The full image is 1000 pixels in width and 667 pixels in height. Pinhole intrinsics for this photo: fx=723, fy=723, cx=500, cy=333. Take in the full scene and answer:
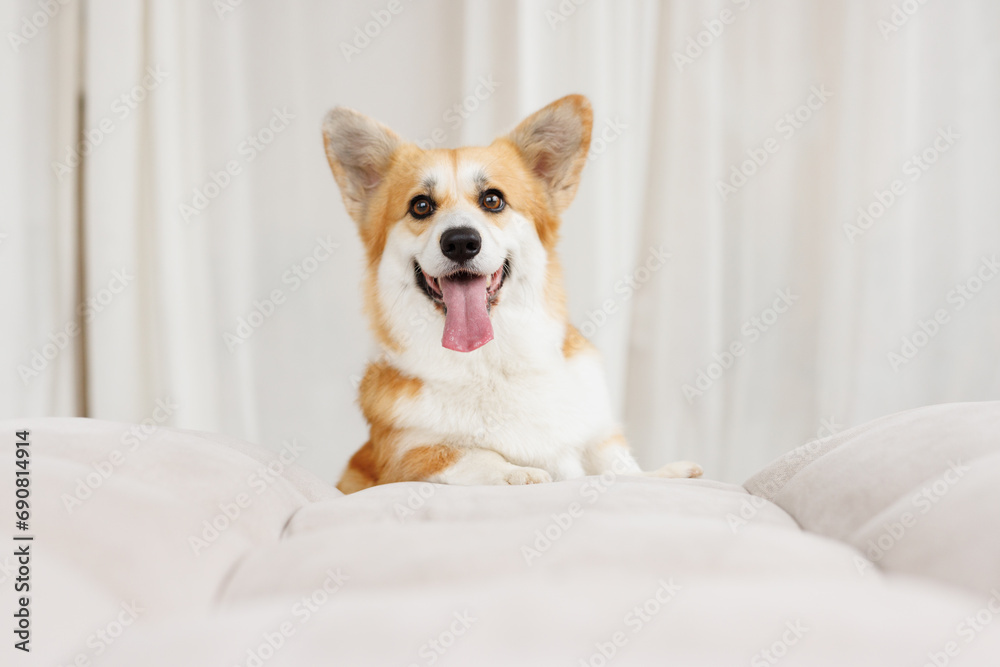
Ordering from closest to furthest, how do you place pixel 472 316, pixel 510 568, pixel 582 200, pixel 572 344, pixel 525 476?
pixel 510 568 < pixel 525 476 < pixel 472 316 < pixel 572 344 < pixel 582 200

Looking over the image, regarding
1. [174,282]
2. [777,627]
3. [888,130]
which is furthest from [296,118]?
[777,627]

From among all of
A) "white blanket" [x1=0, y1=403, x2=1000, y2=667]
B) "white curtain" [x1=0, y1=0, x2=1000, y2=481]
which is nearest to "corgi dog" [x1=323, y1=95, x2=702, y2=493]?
"white blanket" [x1=0, y1=403, x2=1000, y2=667]

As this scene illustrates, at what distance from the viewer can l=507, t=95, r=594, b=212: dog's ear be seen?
1438 millimetres

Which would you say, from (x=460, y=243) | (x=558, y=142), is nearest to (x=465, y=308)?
(x=460, y=243)

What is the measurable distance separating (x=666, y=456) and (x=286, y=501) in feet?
4.85

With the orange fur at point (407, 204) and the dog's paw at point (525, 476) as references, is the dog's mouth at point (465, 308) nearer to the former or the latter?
the orange fur at point (407, 204)

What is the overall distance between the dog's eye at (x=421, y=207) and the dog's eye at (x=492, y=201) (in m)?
0.10

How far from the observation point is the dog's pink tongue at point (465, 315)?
1.29 m

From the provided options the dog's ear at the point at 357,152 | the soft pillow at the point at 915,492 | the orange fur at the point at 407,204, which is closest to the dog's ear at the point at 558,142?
the orange fur at the point at 407,204

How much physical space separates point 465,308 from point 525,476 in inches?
12.6

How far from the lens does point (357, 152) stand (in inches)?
58.5

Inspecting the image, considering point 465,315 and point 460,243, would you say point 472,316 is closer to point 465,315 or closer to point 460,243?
point 465,315

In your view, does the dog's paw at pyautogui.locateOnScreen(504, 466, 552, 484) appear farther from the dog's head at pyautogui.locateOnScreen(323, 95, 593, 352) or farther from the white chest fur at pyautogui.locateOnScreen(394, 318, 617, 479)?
the dog's head at pyautogui.locateOnScreen(323, 95, 593, 352)

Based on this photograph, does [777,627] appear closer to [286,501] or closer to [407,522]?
[407,522]
